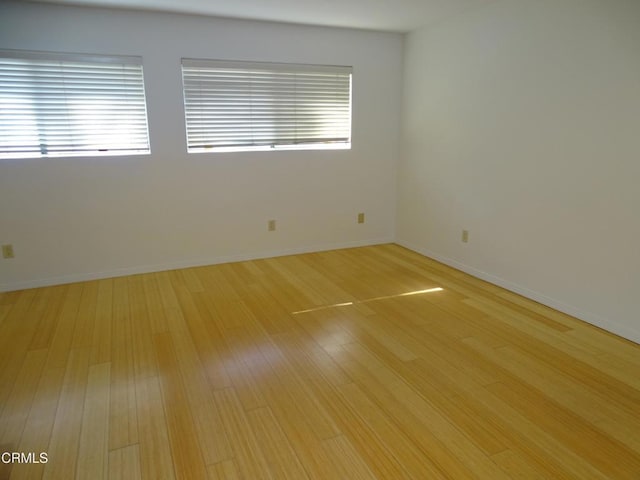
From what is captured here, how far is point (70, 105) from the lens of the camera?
11.8 feet

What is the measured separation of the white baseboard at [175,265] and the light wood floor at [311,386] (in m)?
0.16

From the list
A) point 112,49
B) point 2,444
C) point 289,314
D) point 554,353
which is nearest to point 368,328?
point 289,314

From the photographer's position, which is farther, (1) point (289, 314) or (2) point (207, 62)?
(2) point (207, 62)

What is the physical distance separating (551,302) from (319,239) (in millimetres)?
2384

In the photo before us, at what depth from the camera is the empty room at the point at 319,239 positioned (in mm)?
1928

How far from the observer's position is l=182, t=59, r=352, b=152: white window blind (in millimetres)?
4016

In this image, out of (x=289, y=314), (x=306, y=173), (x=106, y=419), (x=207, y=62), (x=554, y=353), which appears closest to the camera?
(x=106, y=419)

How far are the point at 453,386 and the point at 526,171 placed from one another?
6.35 ft

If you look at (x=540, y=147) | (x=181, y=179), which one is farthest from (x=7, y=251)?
(x=540, y=147)

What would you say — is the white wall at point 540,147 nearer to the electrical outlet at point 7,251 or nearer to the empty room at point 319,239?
the empty room at point 319,239

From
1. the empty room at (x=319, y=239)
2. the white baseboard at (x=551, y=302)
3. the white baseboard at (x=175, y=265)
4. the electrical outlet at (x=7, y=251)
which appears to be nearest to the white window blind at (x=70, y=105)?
the empty room at (x=319, y=239)

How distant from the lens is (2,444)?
1848 mm

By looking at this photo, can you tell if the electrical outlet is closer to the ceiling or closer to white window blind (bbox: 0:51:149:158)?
white window blind (bbox: 0:51:149:158)

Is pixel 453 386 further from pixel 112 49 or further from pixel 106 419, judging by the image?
pixel 112 49
